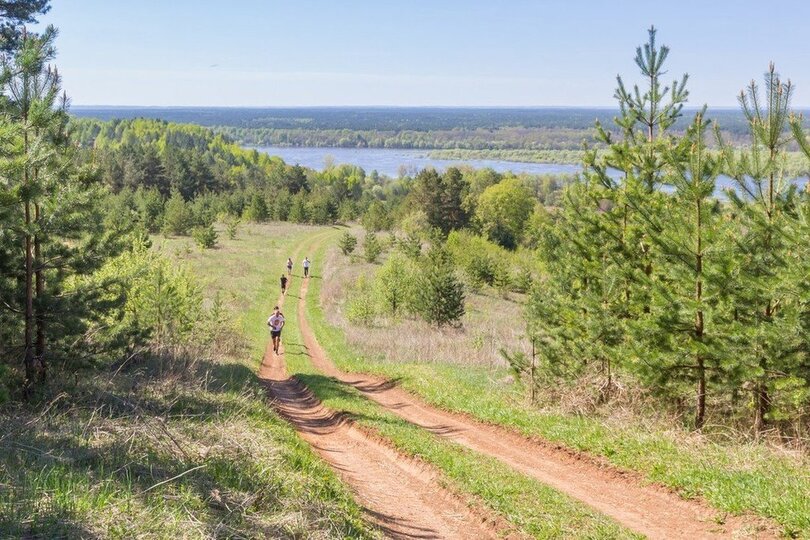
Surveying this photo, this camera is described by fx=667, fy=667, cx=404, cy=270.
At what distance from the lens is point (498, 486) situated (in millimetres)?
8852

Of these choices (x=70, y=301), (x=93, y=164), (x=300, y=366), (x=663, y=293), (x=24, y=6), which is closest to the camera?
(x=663, y=293)

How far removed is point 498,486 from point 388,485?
68.2 inches

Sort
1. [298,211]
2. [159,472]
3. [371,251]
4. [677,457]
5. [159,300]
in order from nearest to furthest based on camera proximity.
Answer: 1. [159,472]
2. [677,457]
3. [159,300]
4. [371,251]
5. [298,211]

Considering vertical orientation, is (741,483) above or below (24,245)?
below

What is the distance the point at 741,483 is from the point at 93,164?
1185 cm

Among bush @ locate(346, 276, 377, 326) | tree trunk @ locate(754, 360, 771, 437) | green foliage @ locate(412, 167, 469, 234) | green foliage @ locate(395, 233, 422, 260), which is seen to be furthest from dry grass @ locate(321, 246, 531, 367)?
green foliage @ locate(412, 167, 469, 234)

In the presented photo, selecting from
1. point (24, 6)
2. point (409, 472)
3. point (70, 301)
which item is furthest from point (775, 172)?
point (24, 6)

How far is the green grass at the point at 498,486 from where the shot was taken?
7531 millimetres

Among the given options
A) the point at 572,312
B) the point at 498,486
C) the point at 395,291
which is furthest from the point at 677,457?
the point at 395,291

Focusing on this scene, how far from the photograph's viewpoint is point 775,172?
10016 mm

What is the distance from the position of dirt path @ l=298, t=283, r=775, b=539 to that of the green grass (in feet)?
1.36

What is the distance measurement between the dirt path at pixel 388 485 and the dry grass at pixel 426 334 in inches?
206

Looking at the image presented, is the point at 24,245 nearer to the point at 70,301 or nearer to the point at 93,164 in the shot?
the point at 70,301

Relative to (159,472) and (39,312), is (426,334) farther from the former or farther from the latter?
(159,472)
